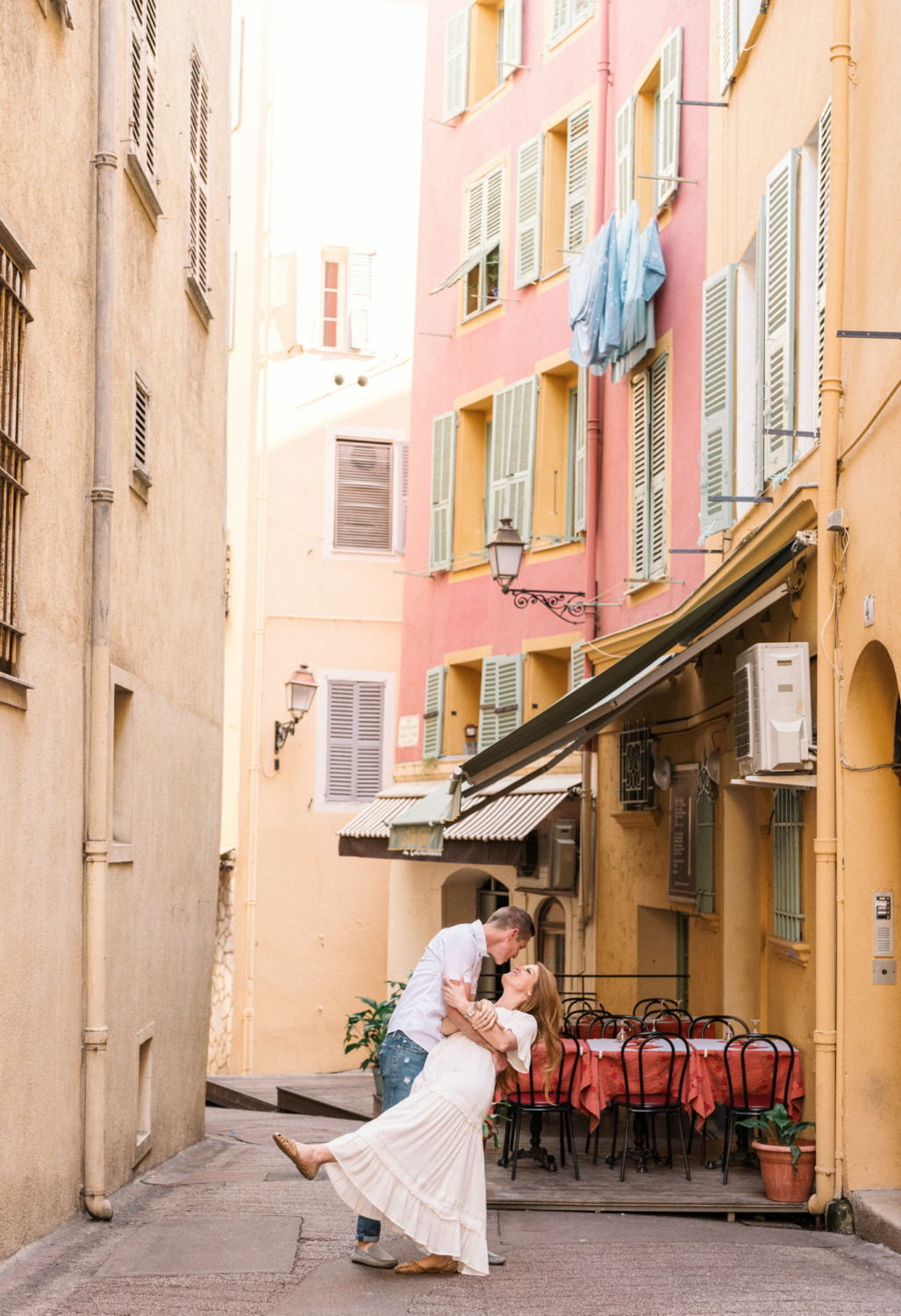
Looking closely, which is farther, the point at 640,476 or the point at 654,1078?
the point at 640,476

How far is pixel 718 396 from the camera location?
11242 millimetres

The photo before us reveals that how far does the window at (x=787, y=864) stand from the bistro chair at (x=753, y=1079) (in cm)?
68

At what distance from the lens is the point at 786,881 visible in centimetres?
948

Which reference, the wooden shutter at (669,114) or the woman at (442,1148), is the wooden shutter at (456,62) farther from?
the woman at (442,1148)

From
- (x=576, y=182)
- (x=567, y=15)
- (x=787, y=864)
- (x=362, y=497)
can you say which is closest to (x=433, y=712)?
(x=362, y=497)

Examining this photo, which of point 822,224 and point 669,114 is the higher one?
point 669,114

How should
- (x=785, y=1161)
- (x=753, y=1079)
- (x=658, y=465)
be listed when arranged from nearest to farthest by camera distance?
1. (x=785, y=1161)
2. (x=753, y=1079)
3. (x=658, y=465)

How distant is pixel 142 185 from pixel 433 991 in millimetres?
5546

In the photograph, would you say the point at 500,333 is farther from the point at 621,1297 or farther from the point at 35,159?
the point at 621,1297

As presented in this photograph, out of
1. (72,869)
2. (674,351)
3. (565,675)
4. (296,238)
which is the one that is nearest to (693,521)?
(674,351)

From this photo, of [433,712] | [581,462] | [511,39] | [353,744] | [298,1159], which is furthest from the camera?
[353,744]

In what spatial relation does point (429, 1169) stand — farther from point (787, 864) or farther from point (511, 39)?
point (511, 39)

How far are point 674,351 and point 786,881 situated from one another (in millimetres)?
5376

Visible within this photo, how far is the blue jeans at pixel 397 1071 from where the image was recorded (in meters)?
6.60
